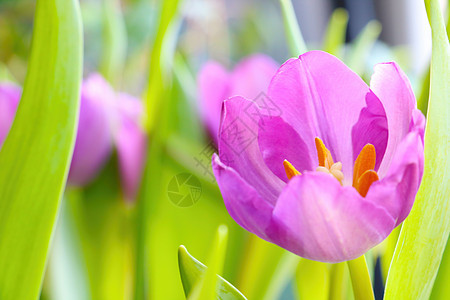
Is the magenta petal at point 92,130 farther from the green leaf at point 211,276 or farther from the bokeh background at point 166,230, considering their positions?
the green leaf at point 211,276

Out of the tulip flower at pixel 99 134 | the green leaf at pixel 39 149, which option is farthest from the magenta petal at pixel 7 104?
the green leaf at pixel 39 149

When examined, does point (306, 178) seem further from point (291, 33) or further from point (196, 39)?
point (196, 39)

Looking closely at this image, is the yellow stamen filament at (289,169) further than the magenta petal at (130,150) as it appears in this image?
No

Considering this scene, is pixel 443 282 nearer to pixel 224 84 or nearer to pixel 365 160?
pixel 365 160

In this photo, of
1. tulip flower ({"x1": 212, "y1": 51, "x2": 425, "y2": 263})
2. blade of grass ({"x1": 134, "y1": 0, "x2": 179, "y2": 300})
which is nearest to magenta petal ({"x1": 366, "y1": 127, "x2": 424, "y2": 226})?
tulip flower ({"x1": 212, "y1": 51, "x2": 425, "y2": 263})

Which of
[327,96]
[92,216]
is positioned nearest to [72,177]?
[92,216]

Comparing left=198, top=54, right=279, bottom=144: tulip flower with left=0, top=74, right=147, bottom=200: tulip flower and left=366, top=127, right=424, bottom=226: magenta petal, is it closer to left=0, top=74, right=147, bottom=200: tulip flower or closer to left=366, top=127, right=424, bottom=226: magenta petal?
left=0, top=74, right=147, bottom=200: tulip flower
